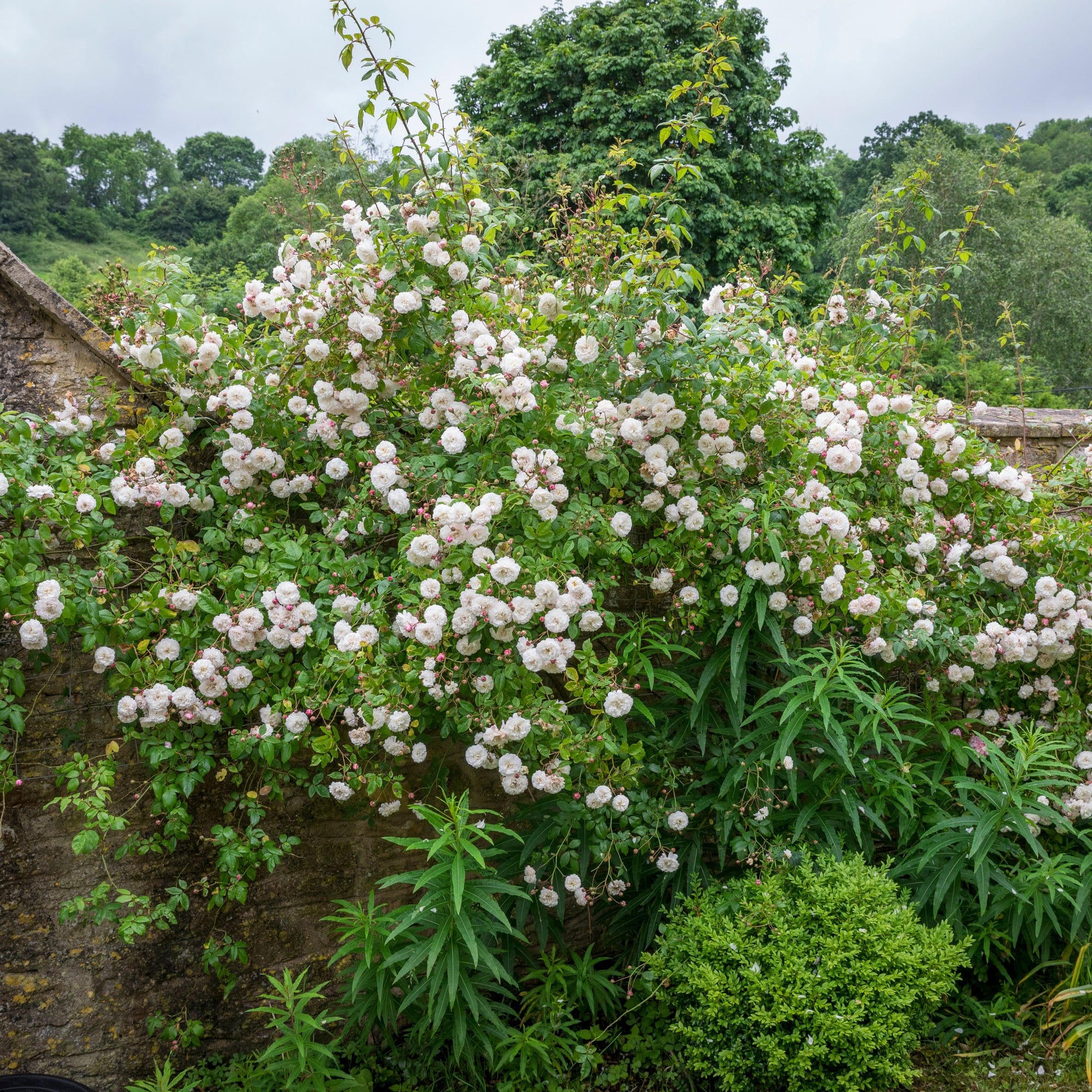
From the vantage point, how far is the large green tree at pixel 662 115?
13.9m

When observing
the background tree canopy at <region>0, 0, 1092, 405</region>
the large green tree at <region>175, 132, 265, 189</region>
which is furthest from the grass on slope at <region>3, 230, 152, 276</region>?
the large green tree at <region>175, 132, 265, 189</region>

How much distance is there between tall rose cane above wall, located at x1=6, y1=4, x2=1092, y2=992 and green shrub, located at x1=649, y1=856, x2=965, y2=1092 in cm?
29

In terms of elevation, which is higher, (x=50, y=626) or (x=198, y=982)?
(x=50, y=626)

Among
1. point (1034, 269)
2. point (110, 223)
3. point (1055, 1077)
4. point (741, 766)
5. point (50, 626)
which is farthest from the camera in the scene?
point (110, 223)

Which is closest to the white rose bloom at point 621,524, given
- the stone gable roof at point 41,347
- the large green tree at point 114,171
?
the stone gable roof at point 41,347

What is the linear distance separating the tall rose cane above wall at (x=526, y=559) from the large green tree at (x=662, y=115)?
11.4m

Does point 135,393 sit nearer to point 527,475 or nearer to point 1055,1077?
point 527,475

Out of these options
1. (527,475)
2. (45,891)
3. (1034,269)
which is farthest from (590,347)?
(1034,269)

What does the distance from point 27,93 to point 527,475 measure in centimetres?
6311

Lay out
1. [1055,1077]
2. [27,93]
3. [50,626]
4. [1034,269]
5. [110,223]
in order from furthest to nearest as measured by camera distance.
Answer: [27,93]
[110,223]
[1034,269]
[1055,1077]
[50,626]

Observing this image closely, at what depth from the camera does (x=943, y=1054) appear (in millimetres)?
2648

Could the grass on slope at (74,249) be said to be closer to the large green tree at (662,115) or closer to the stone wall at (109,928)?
the large green tree at (662,115)

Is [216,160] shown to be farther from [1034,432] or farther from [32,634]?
[32,634]

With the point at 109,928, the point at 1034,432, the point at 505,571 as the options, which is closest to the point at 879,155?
the point at 1034,432
